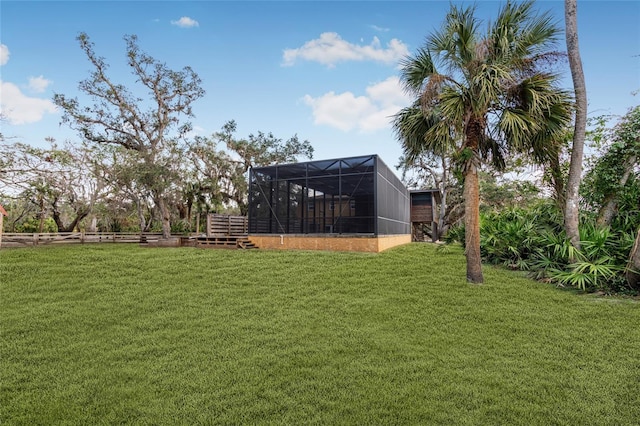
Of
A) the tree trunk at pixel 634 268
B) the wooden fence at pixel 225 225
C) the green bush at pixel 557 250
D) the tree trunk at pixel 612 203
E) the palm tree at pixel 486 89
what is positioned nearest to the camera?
the tree trunk at pixel 634 268

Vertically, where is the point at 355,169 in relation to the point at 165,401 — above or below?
above

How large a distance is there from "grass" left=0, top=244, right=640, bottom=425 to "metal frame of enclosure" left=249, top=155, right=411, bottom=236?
3878 mm

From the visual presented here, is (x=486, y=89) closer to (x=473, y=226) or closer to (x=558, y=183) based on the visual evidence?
(x=473, y=226)

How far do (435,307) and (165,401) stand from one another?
A: 4.53 meters

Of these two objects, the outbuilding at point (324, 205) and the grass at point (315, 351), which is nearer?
the grass at point (315, 351)

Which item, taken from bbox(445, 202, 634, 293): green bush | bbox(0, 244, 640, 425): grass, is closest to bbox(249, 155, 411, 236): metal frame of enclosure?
bbox(445, 202, 634, 293): green bush

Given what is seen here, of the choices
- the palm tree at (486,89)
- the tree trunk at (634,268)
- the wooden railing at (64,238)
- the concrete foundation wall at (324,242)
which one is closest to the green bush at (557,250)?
the tree trunk at (634,268)

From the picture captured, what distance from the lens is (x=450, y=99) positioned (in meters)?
Result: 6.91

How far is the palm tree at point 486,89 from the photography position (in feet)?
22.4

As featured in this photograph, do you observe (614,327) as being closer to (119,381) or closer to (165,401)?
(165,401)

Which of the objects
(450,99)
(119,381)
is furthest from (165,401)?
(450,99)

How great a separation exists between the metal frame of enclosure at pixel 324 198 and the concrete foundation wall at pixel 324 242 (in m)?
0.25

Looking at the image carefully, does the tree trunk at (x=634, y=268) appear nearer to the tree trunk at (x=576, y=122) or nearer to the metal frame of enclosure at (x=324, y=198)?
the tree trunk at (x=576, y=122)

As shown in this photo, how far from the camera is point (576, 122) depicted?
24.6 ft
